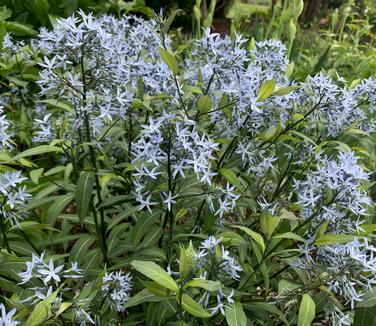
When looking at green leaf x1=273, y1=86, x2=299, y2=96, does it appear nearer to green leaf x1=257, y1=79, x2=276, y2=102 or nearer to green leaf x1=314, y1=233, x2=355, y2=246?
green leaf x1=257, y1=79, x2=276, y2=102

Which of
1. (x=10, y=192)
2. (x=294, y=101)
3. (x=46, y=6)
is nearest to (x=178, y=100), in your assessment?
(x=294, y=101)

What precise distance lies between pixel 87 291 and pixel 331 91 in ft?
3.69

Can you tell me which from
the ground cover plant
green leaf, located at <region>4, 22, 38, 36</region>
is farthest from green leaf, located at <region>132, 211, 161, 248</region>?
green leaf, located at <region>4, 22, 38, 36</region>

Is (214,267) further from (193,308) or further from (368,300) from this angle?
(368,300)

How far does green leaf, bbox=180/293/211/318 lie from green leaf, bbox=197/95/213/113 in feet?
2.22

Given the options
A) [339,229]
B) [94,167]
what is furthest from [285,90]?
[94,167]

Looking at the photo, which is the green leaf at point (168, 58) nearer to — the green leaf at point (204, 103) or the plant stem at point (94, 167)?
the green leaf at point (204, 103)

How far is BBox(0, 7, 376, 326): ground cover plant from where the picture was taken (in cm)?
149

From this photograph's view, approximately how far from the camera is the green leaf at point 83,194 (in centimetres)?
174

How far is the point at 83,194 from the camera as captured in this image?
1.75 metres

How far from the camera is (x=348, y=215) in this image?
5.87ft

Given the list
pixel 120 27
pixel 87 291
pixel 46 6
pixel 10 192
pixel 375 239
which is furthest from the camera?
pixel 46 6

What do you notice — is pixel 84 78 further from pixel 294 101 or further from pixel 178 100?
pixel 294 101

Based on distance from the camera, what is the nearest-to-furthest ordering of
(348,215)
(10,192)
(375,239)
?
(10,192)
(348,215)
(375,239)
